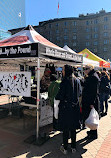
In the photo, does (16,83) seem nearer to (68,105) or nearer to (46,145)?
(68,105)

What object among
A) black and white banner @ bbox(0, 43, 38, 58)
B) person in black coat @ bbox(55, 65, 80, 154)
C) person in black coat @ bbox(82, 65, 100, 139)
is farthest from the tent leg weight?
black and white banner @ bbox(0, 43, 38, 58)

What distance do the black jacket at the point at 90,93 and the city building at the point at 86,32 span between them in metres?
50.3

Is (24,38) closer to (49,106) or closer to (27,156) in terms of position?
(49,106)

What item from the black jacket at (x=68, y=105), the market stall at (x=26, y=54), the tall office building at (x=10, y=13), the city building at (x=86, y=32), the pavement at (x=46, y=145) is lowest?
the pavement at (x=46, y=145)

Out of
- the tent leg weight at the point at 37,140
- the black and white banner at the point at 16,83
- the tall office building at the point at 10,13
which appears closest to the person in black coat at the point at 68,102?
the tent leg weight at the point at 37,140

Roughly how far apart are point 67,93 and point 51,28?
2178 inches

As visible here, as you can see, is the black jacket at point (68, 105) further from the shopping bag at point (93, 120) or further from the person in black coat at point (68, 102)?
the shopping bag at point (93, 120)

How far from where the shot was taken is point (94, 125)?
137 inches

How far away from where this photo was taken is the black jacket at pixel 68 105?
3068mm

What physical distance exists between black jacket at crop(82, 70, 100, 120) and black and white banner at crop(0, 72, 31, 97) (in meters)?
1.44

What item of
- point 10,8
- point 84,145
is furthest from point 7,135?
point 10,8

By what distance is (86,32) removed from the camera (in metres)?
52.8

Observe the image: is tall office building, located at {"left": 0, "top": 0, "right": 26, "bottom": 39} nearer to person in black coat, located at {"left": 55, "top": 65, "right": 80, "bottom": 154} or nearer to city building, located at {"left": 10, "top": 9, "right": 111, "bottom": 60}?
city building, located at {"left": 10, "top": 9, "right": 111, "bottom": 60}

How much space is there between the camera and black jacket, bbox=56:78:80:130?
3068mm
